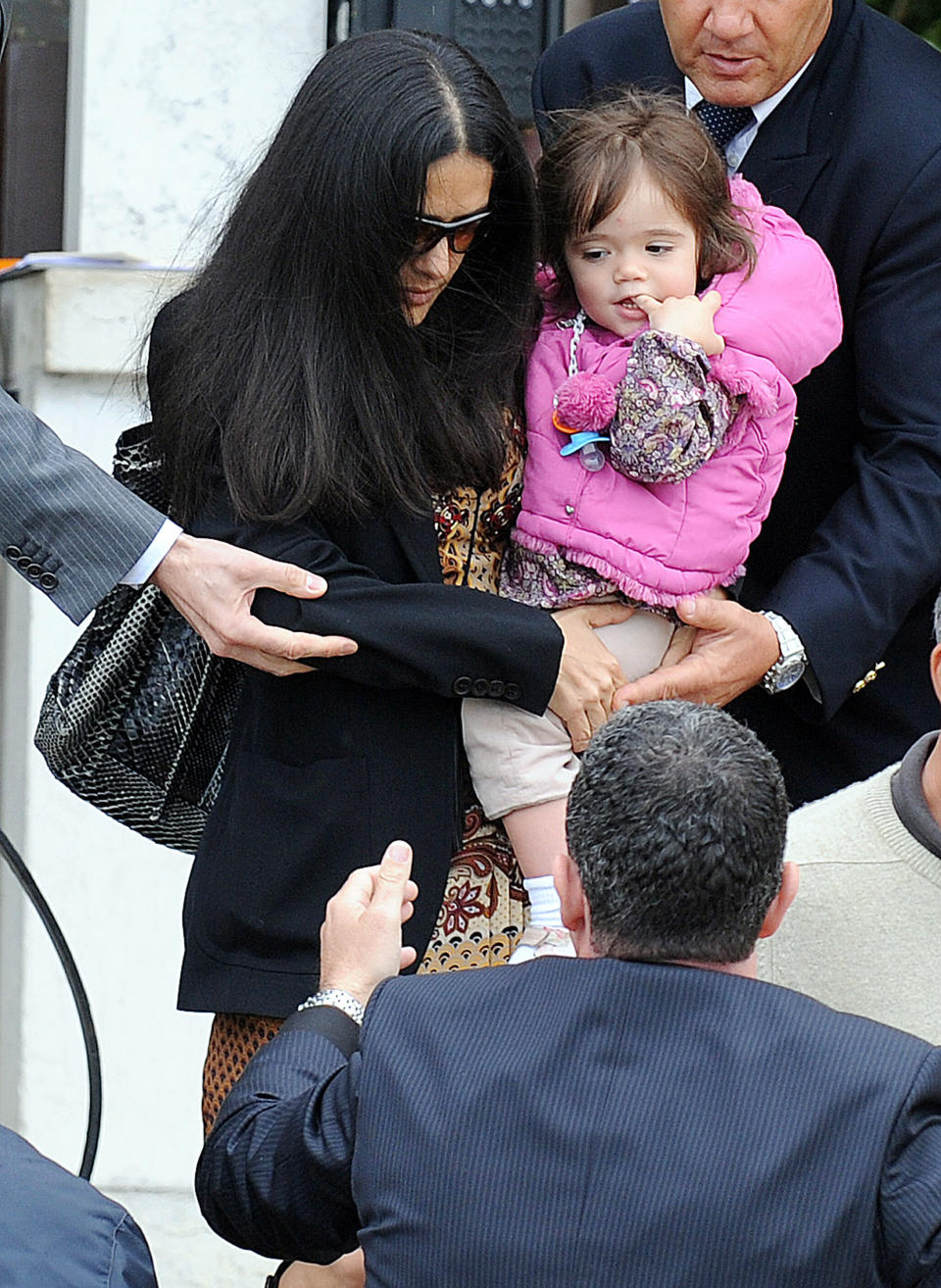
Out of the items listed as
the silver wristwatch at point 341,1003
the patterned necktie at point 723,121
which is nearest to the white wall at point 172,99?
the patterned necktie at point 723,121

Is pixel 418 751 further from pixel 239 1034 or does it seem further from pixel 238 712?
pixel 239 1034

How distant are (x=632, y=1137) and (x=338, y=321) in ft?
3.56

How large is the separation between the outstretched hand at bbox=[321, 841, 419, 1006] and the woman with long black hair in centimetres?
32

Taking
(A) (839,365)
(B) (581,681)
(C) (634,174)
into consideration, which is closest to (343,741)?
(B) (581,681)

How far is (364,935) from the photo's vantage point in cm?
194

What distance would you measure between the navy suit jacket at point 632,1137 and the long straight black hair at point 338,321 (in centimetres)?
76

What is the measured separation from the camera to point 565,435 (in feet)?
7.86

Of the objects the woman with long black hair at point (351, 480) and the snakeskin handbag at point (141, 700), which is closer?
the woman with long black hair at point (351, 480)

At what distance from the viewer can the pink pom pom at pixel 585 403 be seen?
91.9 inches

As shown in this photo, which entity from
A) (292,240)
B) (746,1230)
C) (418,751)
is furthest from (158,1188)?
(746,1230)

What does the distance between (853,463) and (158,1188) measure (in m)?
2.42

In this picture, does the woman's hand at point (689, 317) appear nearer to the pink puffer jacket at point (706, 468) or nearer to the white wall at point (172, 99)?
the pink puffer jacket at point (706, 468)

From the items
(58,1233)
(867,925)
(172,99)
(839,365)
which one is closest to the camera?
(58,1233)

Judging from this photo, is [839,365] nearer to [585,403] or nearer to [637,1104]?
[585,403]
